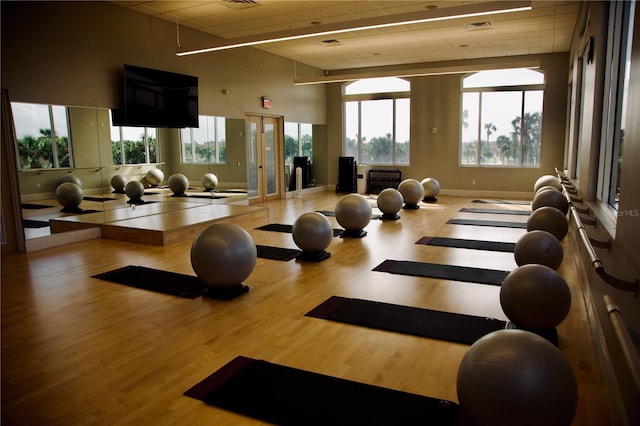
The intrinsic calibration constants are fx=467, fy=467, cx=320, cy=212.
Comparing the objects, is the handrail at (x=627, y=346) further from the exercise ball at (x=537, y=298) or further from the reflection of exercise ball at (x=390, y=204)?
the reflection of exercise ball at (x=390, y=204)

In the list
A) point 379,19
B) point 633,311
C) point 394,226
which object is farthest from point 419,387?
point 394,226

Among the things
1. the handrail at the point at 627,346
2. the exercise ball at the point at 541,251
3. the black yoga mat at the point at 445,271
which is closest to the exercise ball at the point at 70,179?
the black yoga mat at the point at 445,271

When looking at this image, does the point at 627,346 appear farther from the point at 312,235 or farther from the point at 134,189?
the point at 134,189

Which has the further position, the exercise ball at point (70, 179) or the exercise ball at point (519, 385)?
the exercise ball at point (70, 179)

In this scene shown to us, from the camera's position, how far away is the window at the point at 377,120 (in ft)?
42.0

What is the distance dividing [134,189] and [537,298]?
622cm

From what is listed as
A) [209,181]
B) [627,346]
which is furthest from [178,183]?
[627,346]

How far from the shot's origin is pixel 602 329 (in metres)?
2.92

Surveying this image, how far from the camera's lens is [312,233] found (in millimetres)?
5488

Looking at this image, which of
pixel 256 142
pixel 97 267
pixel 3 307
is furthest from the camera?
pixel 256 142

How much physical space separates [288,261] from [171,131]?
370cm

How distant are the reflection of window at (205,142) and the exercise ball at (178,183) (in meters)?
0.30

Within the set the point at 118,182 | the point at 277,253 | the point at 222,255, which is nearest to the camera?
the point at 222,255

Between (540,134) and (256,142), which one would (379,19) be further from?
(540,134)
